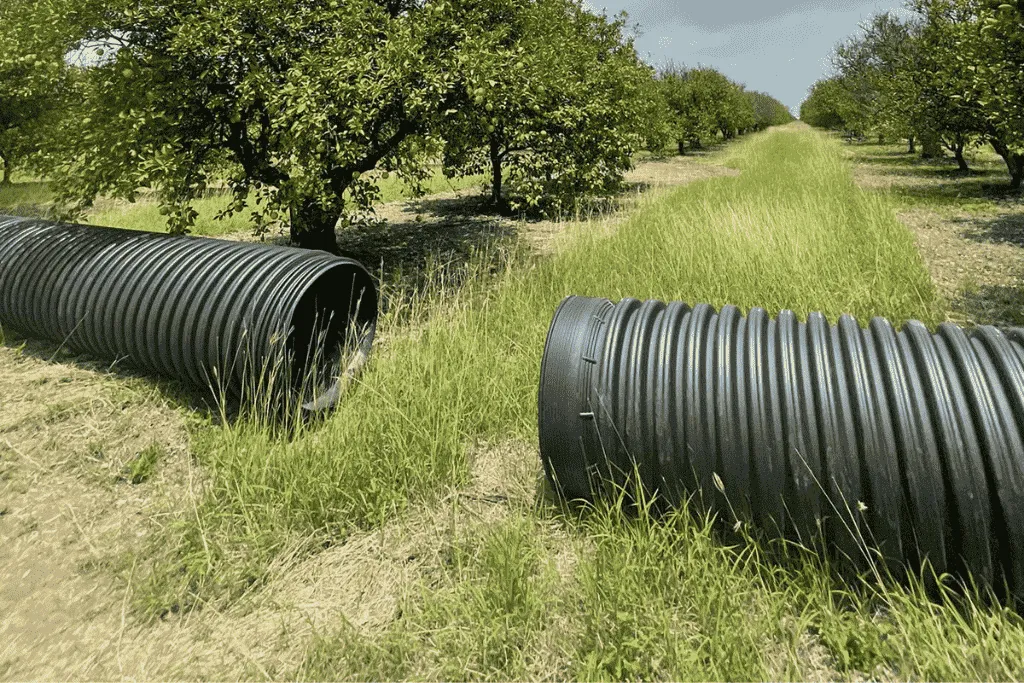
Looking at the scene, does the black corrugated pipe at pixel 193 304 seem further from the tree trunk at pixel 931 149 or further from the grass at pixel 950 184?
the tree trunk at pixel 931 149

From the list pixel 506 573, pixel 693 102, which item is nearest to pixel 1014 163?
pixel 506 573

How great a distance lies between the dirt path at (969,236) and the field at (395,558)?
67 centimetres

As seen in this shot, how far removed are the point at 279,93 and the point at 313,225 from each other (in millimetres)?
1979

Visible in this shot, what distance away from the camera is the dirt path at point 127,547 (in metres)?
2.19

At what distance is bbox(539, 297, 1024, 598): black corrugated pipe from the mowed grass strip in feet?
0.65

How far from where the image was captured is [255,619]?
2320mm

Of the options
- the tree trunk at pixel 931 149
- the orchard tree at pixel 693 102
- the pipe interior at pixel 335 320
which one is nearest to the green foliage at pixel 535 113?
the pipe interior at pixel 335 320

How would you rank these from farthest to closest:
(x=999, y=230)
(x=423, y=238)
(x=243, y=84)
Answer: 1. (x=423, y=238)
2. (x=999, y=230)
3. (x=243, y=84)

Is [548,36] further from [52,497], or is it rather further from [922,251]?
[52,497]

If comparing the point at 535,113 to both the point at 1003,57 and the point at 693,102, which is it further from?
the point at 693,102

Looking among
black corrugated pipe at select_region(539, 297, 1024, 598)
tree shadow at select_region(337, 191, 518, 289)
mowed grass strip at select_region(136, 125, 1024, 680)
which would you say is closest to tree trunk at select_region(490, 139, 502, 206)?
tree shadow at select_region(337, 191, 518, 289)

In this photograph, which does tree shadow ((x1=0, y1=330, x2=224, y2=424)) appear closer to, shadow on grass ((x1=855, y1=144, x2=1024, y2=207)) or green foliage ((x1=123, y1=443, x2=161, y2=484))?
green foliage ((x1=123, y1=443, x2=161, y2=484))

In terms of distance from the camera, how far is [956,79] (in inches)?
417

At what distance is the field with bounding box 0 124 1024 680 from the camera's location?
6.65ft
